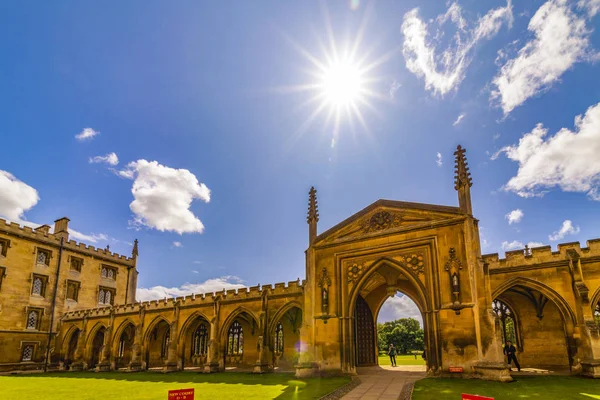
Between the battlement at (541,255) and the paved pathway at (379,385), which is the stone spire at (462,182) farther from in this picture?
the paved pathway at (379,385)

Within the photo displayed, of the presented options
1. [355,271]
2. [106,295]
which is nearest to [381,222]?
[355,271]

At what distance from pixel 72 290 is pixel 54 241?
5201mm

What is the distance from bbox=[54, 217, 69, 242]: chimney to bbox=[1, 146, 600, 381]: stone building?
16.4 metres

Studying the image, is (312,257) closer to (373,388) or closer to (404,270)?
(404,270)

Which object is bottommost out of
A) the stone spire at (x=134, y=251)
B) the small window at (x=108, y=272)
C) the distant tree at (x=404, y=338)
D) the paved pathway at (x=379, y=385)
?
the distant tree at (x=404, y=338)

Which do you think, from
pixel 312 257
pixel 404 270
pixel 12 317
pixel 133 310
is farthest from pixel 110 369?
pixel 404 270

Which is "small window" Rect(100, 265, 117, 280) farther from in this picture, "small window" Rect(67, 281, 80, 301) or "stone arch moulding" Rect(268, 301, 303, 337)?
"stone arch moulding" Rect(268, 301, 303, 337)

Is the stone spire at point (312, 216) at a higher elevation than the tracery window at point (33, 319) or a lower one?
higher

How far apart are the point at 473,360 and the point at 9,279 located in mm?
36117

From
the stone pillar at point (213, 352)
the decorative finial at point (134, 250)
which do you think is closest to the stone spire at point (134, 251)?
the decorative finial at point (134, 250)

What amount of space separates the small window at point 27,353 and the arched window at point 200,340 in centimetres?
1484

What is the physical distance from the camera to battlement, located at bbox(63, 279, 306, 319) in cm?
2554

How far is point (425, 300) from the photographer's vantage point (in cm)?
1864

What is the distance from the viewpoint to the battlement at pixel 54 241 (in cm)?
3331
